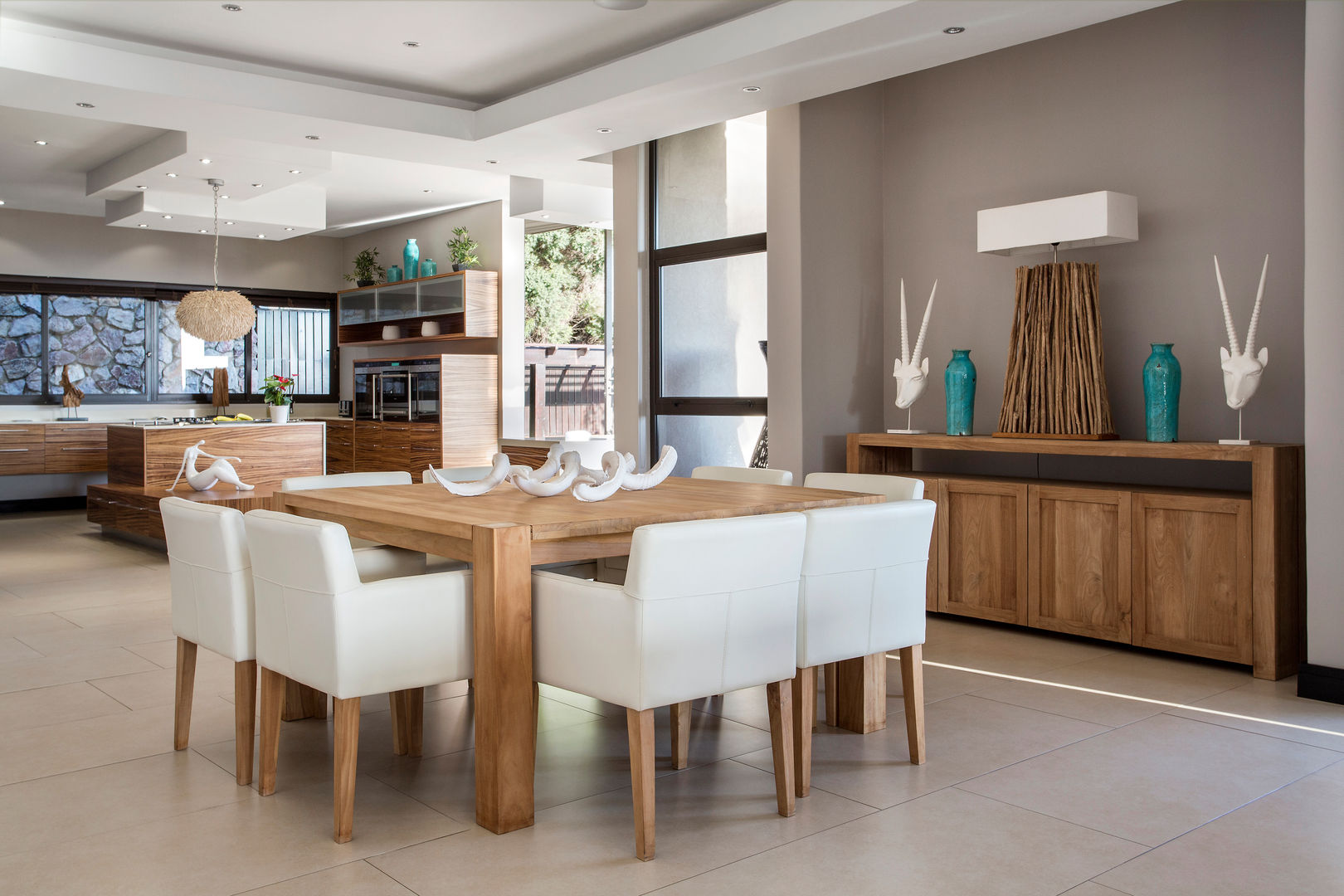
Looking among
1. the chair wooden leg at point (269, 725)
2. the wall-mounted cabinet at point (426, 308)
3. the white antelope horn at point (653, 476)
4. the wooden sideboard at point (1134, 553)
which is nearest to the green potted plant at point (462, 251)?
the wall-mounted cabinet at point (426, 308)

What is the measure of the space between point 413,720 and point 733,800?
3.14 ft

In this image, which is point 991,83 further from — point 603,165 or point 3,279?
point 3,279

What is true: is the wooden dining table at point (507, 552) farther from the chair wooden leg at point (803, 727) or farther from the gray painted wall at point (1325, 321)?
the gray painted wall at point (1325, 321)

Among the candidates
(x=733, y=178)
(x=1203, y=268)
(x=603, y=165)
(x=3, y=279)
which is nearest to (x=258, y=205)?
(x=3, y=279)

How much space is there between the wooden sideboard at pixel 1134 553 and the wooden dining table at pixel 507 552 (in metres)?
1.75

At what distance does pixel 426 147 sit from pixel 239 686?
151 inches

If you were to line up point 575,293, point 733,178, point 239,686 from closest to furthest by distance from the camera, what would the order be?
point 239,686
point 733,178
point 575,293

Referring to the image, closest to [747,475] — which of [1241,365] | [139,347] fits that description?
[1241,365]

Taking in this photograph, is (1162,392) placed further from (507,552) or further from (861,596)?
(507,552)

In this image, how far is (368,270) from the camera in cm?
1010

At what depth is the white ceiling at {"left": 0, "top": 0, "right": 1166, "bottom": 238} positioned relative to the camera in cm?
401

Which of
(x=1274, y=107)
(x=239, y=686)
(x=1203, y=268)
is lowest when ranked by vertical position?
(x=239, y=686)

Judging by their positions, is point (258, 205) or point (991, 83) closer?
point (991, 83)

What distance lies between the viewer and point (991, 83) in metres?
5.21
